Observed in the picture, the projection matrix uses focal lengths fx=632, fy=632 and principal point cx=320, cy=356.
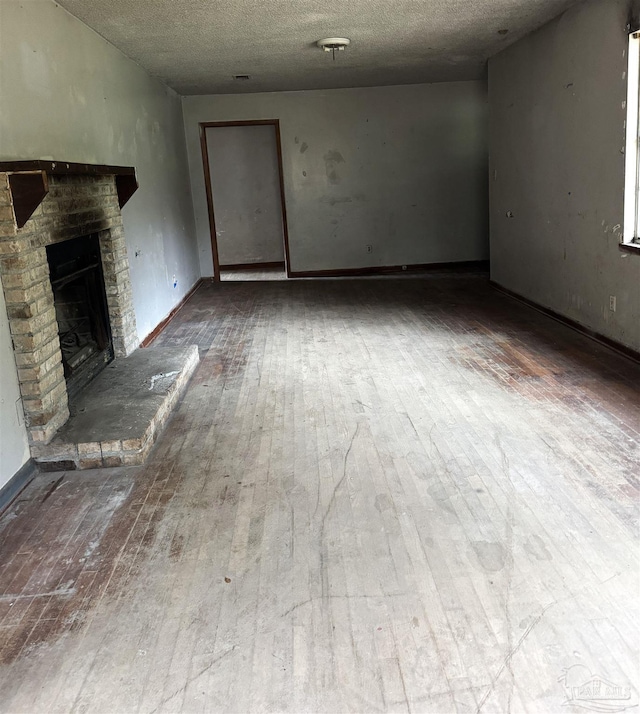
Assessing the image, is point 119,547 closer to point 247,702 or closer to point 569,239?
point 247,702

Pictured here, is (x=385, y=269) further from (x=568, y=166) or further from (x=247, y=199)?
(x=568, y=166)

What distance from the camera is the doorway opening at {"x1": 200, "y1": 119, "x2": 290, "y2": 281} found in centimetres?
1029

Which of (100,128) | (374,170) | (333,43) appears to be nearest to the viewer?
(100,128)

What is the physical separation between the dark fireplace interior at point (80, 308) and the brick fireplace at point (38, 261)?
0.16m

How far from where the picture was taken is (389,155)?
8883mm

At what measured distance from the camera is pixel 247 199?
1056 cm

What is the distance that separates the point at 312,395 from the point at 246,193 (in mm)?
7092

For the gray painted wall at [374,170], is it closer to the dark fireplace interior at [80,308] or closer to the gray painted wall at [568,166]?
the gray painted wall at [568,166]

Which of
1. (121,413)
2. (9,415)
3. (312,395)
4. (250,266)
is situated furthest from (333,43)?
(250,266)

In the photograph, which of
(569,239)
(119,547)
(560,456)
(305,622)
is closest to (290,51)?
(569,239)

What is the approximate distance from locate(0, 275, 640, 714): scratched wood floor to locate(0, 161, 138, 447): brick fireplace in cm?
43

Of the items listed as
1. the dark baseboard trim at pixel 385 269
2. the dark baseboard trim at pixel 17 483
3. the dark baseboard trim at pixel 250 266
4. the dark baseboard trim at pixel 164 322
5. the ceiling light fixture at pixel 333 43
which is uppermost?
the ceiling light fixture at pixel 333 43

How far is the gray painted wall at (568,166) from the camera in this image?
4570 mm

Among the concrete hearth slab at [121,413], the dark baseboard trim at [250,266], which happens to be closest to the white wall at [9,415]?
the concrete hearth slab at [121,413]
